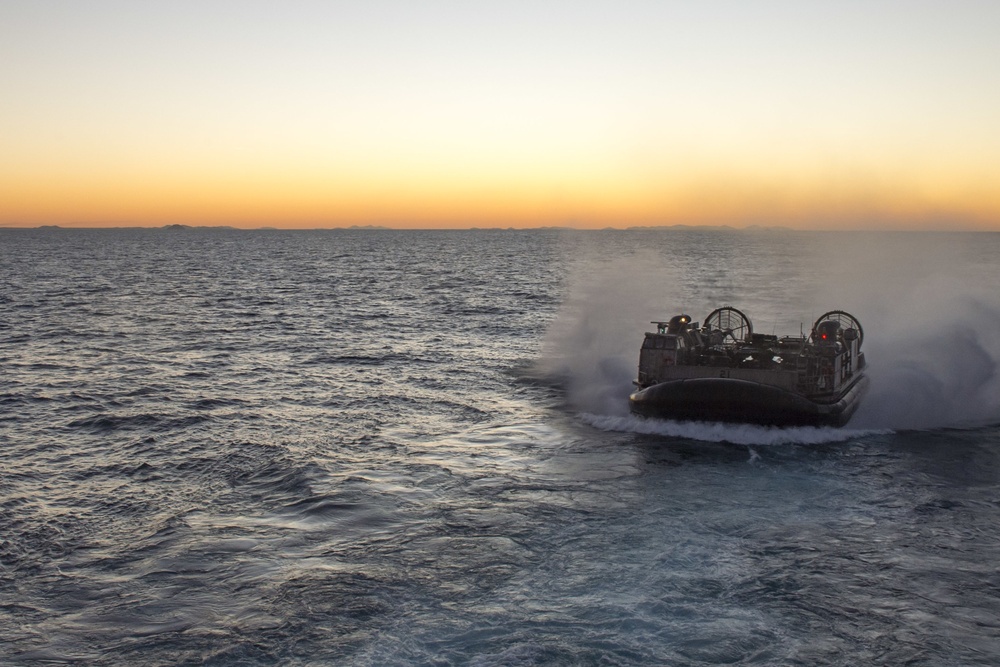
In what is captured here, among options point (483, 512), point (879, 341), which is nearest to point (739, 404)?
point (483, 512)

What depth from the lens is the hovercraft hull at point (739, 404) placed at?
2316 centimetres

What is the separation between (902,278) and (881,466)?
34.5 m

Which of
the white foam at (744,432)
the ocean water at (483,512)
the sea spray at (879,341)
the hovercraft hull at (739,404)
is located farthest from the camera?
the sea spray at (879,341)

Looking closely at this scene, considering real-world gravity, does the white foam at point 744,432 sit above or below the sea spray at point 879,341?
below

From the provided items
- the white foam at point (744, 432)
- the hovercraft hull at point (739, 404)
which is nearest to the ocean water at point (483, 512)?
the white foam at point (744, 432)

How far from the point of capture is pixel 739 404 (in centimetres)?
2322

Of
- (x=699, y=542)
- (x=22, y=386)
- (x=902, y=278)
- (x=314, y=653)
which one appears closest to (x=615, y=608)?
(x=699, y=542)

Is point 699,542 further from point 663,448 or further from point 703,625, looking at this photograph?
point 663,448

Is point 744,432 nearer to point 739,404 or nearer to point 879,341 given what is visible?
point 739,404

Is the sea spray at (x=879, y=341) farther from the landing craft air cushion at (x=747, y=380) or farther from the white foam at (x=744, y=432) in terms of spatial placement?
the landing craft air cushion at (x=747, y=380)

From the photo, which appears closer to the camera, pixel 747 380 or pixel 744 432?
pixel 744 432

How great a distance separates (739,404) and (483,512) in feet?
30.4

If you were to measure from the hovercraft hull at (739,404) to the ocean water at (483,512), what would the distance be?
0.45m

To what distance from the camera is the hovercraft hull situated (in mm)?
23156
